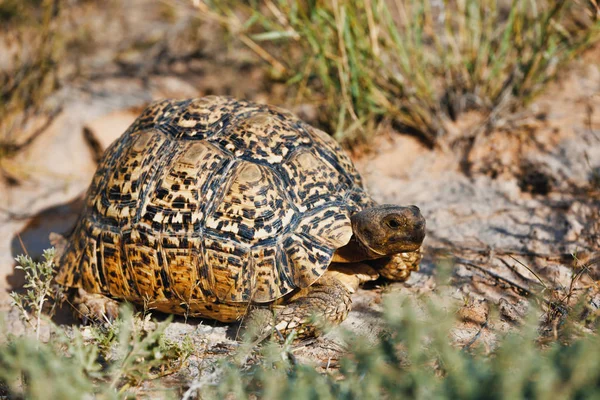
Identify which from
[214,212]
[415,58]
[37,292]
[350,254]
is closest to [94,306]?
[37,292]

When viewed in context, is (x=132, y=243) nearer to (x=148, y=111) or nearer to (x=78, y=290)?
(x=78, y=290)

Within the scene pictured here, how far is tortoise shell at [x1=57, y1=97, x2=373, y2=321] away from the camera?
2.81m

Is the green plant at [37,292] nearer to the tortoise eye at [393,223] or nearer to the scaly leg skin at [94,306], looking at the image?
the scaly leg skin at [94,306]

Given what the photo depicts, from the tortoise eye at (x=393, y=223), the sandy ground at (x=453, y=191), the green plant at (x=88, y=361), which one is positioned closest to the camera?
the green plant at (x=88, y=361)

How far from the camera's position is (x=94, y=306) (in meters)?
3.15

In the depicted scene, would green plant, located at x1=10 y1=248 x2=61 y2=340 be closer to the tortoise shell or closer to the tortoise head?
the tortoise shell

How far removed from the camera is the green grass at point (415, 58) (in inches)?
159

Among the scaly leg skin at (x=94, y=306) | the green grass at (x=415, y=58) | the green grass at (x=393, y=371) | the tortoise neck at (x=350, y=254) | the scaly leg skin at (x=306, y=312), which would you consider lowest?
the scaly leg skin at (x=94, y=306)

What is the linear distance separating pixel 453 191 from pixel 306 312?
1.87m

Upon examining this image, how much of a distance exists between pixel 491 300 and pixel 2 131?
192 inches

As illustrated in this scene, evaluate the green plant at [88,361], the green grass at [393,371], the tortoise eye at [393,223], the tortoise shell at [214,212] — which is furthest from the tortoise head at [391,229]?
the green plant at [88,361]

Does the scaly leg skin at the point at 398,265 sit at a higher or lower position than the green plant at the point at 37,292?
lower

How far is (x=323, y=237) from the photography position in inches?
112

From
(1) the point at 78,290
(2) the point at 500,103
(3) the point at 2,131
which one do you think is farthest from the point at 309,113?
(3) the point at 2,131
